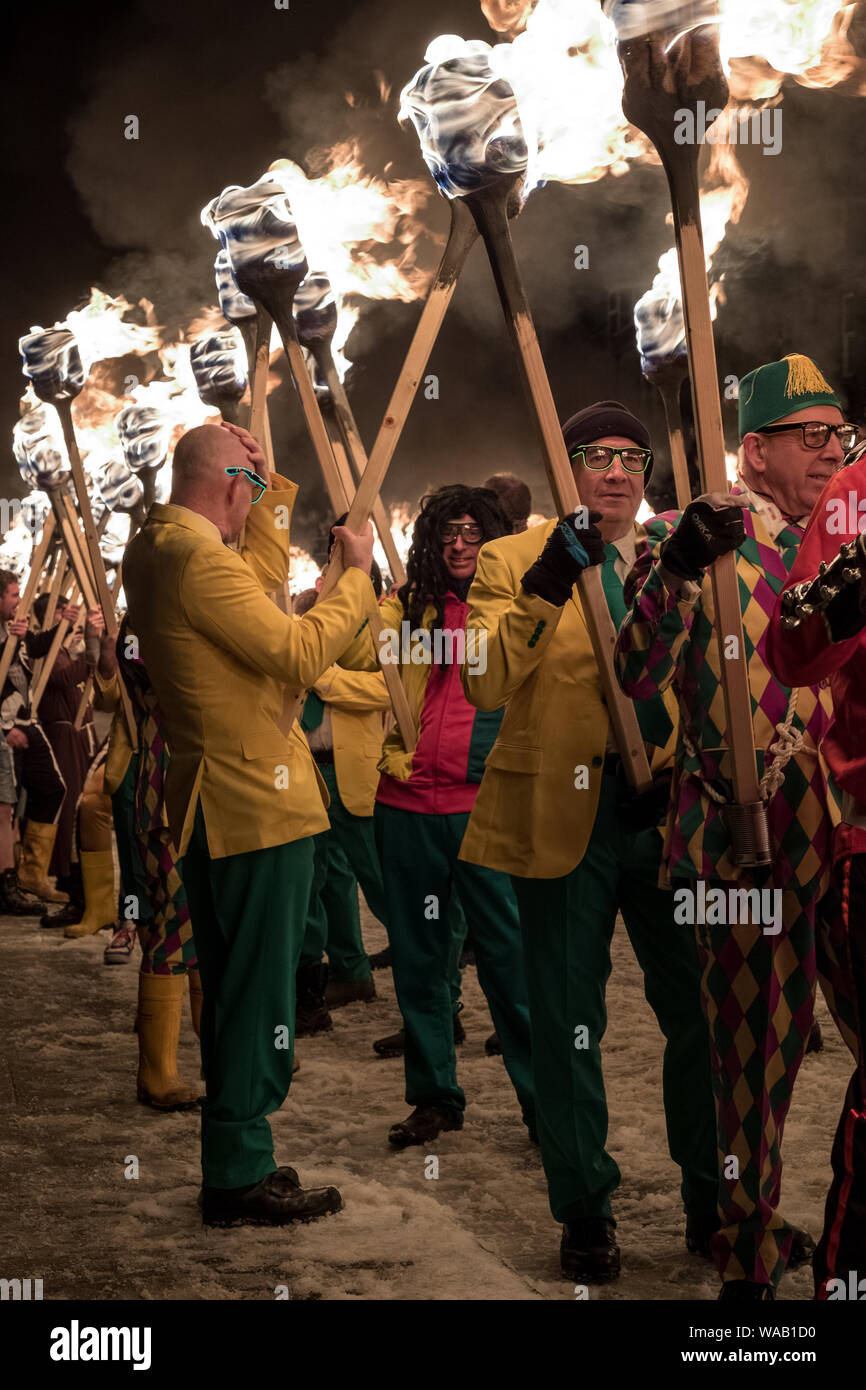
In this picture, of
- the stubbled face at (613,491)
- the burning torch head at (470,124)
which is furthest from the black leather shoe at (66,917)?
the burning torch head at (470,124)

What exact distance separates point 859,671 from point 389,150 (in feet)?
44.1

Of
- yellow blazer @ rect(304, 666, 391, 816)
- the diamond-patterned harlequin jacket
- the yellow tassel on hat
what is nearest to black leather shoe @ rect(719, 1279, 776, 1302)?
the diamond-patterned harlequin jacket

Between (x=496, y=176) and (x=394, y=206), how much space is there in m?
8.97

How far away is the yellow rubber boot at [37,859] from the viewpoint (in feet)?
29.5

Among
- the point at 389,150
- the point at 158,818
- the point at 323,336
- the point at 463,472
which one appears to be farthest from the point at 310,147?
the point at 158,818

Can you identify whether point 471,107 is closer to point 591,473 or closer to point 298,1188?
point 591,473

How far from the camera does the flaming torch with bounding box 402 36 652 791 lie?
10.1ft

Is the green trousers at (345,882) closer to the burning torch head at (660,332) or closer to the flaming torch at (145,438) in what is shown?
the flaming torch at (145,438)

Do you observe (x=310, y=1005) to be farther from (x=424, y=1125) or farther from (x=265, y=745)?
(x=265, y=745)

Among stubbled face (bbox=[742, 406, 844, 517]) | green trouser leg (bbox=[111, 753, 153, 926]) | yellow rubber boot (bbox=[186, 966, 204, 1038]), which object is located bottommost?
yellow rubber boot (bbox=[186, 966, 204, 1038])

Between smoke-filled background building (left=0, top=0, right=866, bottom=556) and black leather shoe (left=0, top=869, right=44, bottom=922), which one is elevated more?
smoke-filled background building (left=0, top=0, right=866, bottom=556)

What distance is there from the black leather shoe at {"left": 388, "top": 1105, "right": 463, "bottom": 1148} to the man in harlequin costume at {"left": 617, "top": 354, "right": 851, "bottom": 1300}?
147cm

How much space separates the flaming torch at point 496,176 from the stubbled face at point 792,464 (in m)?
0.41

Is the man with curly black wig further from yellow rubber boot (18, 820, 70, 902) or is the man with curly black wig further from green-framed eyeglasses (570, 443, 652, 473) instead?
yellow rubber boot (18, 820, 70, 902)
